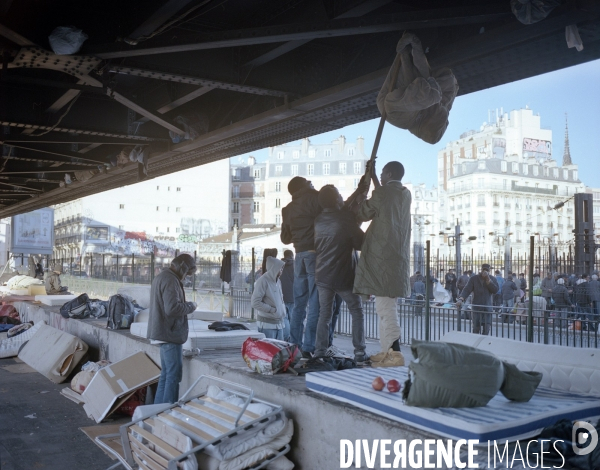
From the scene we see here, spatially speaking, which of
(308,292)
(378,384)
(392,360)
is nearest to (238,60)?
(308,292)

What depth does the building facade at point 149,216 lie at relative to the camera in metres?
84.6

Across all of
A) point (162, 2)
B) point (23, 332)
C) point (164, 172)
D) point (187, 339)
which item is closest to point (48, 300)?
point (23, 332)

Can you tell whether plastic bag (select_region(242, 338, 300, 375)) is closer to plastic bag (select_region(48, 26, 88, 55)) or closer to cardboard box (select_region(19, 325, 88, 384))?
plastic bag (select_region(48, 26, 88, 55))

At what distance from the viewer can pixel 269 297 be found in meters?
8.88

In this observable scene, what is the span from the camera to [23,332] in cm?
1378

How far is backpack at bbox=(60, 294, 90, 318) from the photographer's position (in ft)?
39.9

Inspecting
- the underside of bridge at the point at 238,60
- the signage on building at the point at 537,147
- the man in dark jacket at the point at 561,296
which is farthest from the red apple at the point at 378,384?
the signage on building at the point at 537,147

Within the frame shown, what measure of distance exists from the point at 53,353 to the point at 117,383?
432 centimetres

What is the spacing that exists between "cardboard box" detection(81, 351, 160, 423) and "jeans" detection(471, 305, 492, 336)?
620 centimetres

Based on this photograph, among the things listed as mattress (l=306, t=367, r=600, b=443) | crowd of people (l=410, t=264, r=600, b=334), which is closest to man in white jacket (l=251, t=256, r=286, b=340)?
crowd of people (l=410, t=264, r=600, b=334)

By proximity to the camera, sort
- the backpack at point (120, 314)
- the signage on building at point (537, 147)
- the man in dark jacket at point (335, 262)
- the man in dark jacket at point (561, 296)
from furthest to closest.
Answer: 1. the signage on building at point (537, 147)
2. the man in dark jacket at point (561, 296)
3. the backpack at point (120, 314)
4. the man in dark jacket at point (335, 262)

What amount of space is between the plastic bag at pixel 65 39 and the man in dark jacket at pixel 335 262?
285 cm

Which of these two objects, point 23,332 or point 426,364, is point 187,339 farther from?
point 23,332

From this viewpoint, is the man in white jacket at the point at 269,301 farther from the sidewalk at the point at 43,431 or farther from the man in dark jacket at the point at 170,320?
the sidewalk at the point at 43,431
